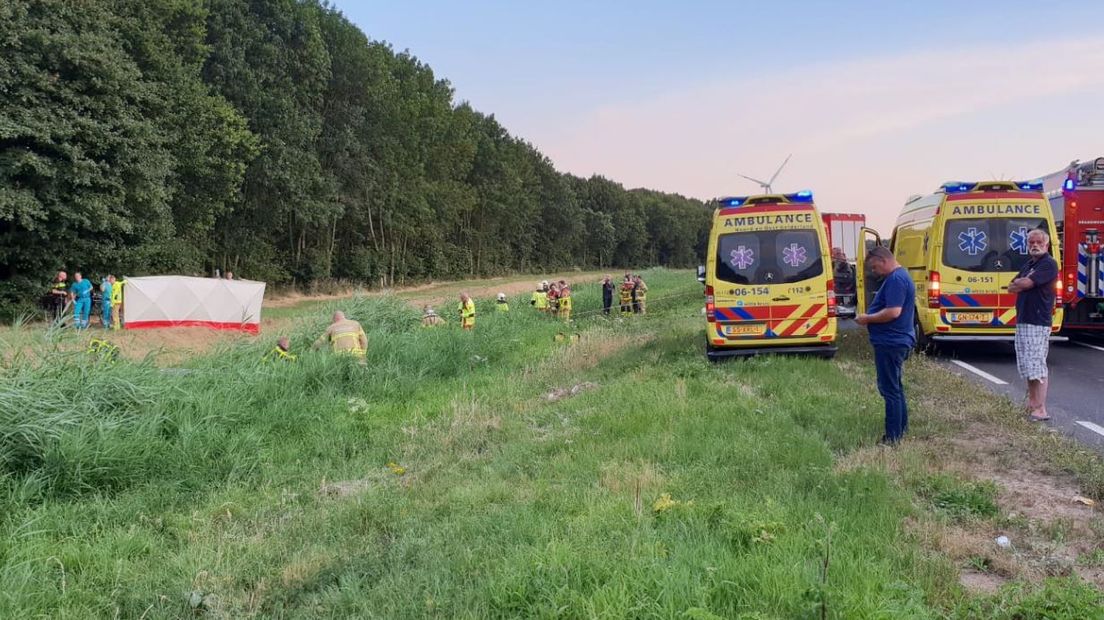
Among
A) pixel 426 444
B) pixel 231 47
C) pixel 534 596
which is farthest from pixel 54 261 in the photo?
pixel 534 596

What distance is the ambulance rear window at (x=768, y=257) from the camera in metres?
10.2

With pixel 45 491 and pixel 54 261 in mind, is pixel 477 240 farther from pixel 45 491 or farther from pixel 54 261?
pixel 45 491

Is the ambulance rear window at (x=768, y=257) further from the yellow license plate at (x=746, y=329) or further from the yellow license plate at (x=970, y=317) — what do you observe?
the yellow license plate at (x=970, y=317)

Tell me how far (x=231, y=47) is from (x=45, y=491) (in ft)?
103

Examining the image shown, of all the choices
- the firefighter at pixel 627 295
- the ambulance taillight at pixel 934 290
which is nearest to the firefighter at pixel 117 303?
the firefighter at pixel 627 295

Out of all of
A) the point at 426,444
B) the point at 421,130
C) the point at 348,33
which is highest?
the point at 348,33

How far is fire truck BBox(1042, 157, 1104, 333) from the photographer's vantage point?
39.7ft

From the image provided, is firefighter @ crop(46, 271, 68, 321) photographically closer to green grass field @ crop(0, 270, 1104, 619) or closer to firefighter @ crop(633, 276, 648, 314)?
green grass field @ crop(0, 270, 1104, 619)

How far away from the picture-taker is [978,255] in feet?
35.0

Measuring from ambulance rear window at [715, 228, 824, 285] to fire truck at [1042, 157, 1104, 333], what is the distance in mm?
5504

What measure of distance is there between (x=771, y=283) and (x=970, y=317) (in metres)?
3.30

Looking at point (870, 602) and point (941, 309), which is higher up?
point (941, 309)

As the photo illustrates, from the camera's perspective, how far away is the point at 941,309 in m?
10.8

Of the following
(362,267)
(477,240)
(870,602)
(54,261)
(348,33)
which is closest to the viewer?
(870,602)
